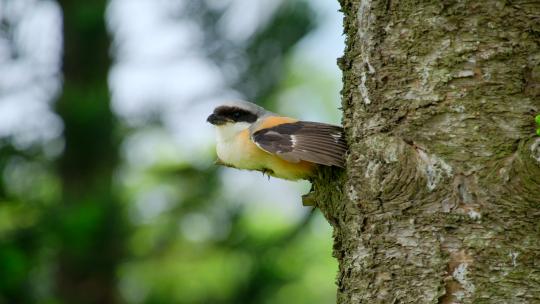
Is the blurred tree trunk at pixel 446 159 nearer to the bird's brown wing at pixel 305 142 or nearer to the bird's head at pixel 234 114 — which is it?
the bird's brown wing at pixel 305 142

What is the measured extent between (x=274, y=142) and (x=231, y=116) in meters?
Answer: 0.90

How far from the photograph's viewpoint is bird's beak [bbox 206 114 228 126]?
4.77 meters

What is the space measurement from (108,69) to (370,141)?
177 inches

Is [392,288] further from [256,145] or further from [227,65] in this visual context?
[227,65]

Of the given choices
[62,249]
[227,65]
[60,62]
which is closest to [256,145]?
[62,249]

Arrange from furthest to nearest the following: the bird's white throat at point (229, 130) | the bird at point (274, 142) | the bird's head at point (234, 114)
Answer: the bird's head at point (234, 114) → the bird's white throat at point (229, 130) → the bird at point (274, 142)

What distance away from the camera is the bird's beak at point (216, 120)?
477 cm

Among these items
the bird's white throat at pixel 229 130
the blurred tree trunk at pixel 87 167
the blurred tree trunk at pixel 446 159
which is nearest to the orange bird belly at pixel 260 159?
the bird's white throat at pixel 229 130

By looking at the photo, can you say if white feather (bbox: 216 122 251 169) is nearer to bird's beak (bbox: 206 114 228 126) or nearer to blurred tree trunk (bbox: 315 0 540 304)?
bird's beak (bbox: 206 114 228 126)

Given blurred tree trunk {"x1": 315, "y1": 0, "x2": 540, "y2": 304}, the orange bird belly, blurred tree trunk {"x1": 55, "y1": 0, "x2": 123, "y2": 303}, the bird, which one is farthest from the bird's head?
blurred tree trunk {"x1": 315, "y1": 0, "x2": 540, "y2": 304}

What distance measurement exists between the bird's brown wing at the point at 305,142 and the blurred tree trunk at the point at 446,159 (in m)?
0.21

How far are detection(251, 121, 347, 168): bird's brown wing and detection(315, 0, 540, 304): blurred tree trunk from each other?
205 millimetres

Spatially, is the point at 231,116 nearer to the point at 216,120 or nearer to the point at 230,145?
the point at 216,120

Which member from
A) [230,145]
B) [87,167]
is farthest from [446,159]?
[87,167]
